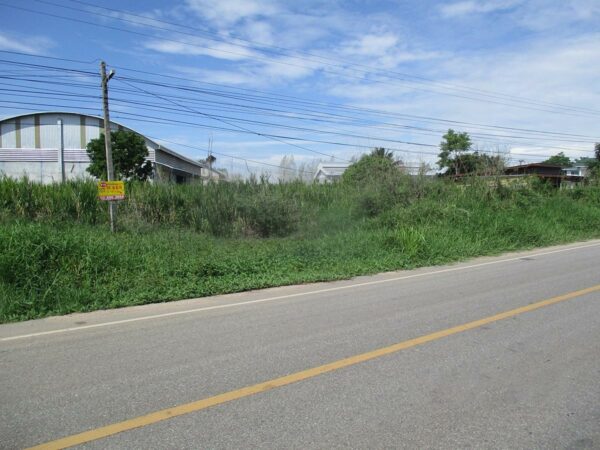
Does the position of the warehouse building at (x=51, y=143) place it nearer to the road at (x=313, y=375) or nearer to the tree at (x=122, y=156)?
the tree at (x=122, y=156)

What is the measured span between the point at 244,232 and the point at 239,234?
0.78ft

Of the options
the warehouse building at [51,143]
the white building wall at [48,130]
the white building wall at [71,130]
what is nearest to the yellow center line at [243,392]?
the warehouse building at [51,143]

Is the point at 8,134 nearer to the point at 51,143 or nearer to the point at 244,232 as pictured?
the point at 51,143

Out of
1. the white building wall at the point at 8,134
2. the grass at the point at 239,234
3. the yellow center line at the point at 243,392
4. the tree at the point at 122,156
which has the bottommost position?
the yellow center line at the point at 243,392

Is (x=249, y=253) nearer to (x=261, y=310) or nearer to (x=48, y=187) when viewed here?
(x=261, y=310)

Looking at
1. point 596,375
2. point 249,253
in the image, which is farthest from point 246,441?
point 249,253

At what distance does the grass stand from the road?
4.93 feet

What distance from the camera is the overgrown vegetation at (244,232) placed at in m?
8.59

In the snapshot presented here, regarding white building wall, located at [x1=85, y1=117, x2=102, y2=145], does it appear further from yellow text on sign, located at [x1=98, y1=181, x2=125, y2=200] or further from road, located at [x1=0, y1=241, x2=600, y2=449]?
road, located at [x1=0, y1=241, x2=600, y2=449]

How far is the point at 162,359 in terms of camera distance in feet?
16.3

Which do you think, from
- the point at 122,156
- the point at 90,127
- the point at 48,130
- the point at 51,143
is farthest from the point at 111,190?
the point at 48,130

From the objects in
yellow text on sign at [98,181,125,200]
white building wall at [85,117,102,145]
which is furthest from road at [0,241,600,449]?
white building wall at [85,117,102,145]

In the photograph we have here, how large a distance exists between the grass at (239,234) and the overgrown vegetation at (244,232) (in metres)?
0.04

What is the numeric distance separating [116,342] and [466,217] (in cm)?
1447
